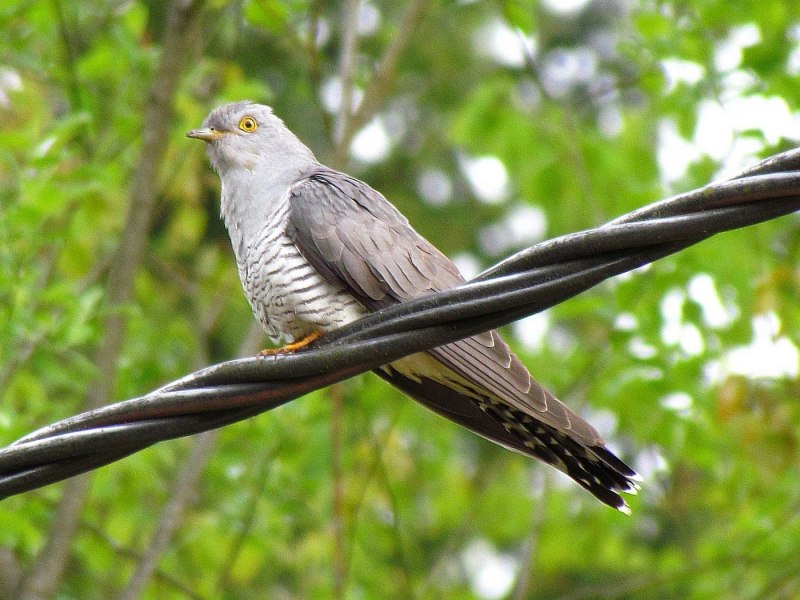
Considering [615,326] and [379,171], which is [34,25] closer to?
[615,326]

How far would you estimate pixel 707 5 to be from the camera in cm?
533

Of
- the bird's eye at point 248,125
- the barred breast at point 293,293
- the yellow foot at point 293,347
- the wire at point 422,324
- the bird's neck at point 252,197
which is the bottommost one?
the wire at point 422,324

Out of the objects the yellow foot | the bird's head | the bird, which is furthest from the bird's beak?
the yellow foot

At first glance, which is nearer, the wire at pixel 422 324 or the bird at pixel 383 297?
the wire at pixel 422 324

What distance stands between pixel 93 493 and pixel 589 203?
9.32ft

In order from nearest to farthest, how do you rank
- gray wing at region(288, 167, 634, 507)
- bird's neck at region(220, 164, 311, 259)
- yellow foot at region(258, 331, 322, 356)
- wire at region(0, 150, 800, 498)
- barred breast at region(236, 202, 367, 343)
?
wire at region(0, 150, 800, 498) < gray wing at region(288, 167, 634, 507) < yellow foot at region(258, 331, 322, 356) < barred breast at region(236, 202, 367, 343) < bird's neck at region(220, 164, 311, 259)

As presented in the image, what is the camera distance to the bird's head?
404 centimetres

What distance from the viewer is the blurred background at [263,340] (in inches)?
183

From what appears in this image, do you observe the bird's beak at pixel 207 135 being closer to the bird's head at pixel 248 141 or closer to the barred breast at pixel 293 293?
the bird's head at pixel 248 141

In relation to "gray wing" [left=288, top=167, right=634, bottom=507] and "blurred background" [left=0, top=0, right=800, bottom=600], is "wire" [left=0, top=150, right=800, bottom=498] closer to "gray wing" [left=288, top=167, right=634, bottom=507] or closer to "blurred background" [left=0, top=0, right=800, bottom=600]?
"gray wing" [left=288, top=167, right=634, bottom=507]

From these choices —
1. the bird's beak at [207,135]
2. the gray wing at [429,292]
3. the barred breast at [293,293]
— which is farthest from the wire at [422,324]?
the bird's beak at [207,135]

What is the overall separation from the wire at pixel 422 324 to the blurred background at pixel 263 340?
1.64m

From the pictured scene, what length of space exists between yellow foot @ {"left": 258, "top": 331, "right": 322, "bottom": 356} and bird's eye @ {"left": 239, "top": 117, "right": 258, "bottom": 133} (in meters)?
1.16

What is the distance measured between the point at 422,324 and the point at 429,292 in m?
0.99
